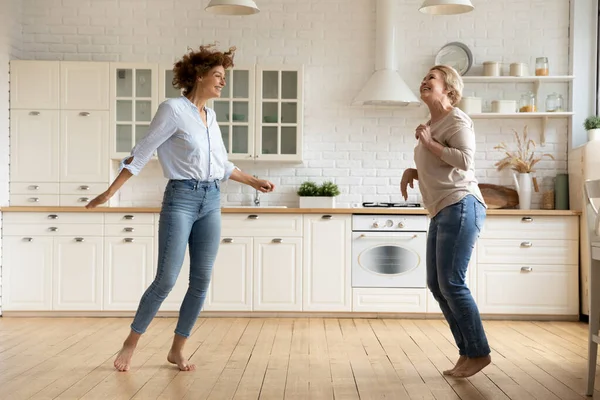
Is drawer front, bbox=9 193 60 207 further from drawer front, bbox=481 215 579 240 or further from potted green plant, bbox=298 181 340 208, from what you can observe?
drawer front, bbox=481 215 579 240

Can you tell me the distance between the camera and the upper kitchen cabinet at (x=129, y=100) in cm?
604

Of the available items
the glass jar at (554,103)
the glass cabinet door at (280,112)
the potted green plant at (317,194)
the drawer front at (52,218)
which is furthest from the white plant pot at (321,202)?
the glass jar at (554,103)

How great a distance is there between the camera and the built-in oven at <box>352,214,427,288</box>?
573 centimetres

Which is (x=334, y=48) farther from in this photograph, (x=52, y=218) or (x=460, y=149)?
(x=460, y=149)

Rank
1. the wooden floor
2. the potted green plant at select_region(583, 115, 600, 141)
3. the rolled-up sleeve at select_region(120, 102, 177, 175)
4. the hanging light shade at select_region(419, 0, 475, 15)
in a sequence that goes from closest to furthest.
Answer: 1. the wooden floor
2. the rolled-up sleeve at select_region(120, 102, 177, 175)
3. the hanging light shade at select_region(419, 0, 475, 15)
4. the potted green plant at select_region(583, 115, 600, 141)

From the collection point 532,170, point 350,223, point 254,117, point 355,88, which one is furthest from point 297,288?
point 532,170

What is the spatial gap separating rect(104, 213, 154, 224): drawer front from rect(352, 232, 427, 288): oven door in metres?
1.54

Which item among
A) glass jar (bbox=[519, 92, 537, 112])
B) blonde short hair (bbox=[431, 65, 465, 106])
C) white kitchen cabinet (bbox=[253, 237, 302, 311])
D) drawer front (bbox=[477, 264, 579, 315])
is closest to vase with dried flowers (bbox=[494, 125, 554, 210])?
glass jar (bbox=[519, 92, 537, 112])

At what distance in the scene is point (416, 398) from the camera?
3234 mm

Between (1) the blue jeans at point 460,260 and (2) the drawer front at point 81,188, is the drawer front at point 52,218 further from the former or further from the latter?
(1) the blue jeans at point 460,260

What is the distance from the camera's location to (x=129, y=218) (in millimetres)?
5762

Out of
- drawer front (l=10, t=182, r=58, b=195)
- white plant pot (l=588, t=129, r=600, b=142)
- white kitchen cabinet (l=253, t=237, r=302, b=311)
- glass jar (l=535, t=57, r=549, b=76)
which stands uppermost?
glass jar (l=535, t=57, r=549, b=76)

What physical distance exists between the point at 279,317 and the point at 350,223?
0.89 metres

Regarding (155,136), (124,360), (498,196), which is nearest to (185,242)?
(155,136)
